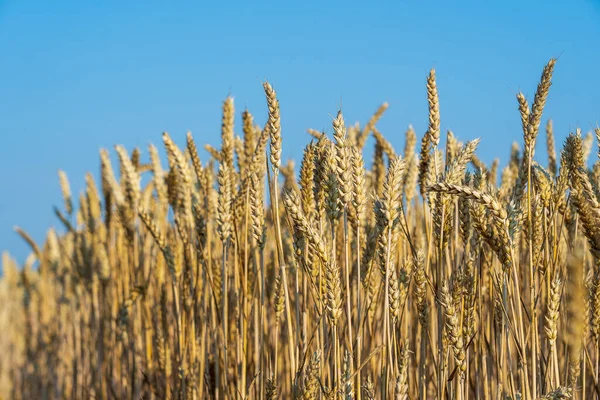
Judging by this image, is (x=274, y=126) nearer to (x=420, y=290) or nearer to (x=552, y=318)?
(x=420, y=290)

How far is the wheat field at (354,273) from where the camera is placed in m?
1.55

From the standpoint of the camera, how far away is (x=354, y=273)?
2.49m

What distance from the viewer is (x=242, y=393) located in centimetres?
201

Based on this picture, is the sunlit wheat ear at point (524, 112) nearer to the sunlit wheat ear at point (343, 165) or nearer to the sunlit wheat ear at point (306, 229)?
the sunlit wheat ear at point (343, 165)

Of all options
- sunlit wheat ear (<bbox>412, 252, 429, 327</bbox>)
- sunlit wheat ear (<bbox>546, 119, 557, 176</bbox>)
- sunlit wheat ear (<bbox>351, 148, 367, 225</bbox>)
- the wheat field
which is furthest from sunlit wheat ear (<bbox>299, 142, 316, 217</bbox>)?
Answer: sunlit wheat ear (<bbox>546, 119, 557, 176</bbox>)

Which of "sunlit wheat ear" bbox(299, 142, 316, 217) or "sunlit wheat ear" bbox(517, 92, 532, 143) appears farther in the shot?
"sunlit wheat ear" bbox(517, 92, 532, 143)

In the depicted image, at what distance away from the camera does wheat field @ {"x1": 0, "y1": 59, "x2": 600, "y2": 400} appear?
1.55m

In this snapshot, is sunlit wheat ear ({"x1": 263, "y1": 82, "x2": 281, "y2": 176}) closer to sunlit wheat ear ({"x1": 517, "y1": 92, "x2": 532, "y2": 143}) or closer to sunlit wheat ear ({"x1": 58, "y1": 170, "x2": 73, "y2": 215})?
sunlit wheat ear ({"x1": 517, "y1": 92, "x2": 532, "y2": 143})

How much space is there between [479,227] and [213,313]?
1263 millimetres

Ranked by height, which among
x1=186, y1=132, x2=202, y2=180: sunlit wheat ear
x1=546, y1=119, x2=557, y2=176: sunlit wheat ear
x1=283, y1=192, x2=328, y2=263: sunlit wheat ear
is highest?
x1=546, y1=119, x2=557, y2=176: sunlit wheat ear

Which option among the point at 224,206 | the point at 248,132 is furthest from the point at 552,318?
the point at 248,132

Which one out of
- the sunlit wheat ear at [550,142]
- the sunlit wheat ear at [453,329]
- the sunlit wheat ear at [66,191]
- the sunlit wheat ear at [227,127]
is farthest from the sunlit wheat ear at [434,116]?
the sunlit wheat ear at [66,191]

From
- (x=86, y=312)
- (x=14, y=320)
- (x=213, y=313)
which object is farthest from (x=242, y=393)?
(x=14, y=320)

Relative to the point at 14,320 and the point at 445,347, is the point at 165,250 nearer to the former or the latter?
the point at 445,347
